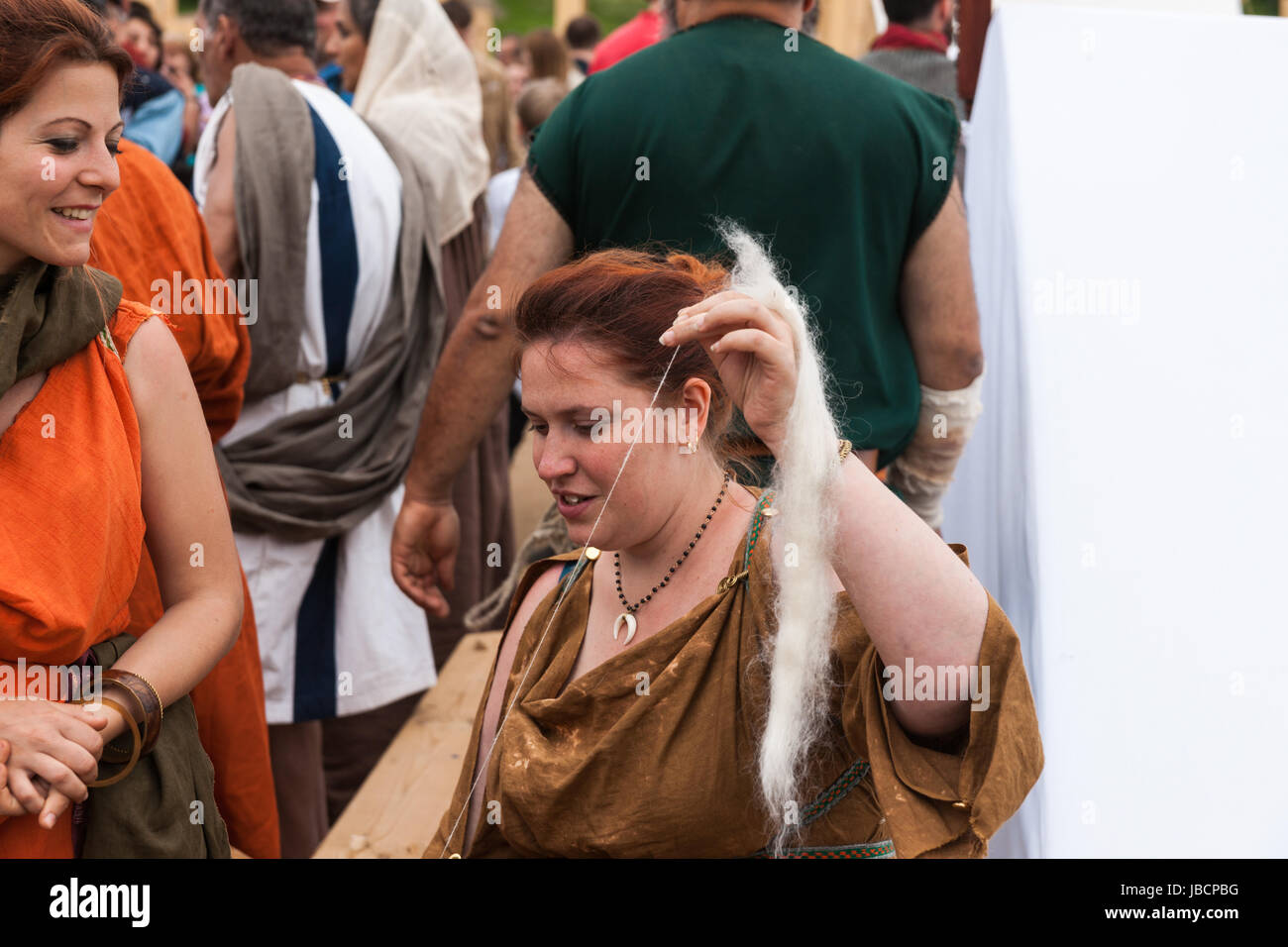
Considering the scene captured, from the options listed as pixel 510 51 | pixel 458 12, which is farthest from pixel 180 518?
pixel 510 51

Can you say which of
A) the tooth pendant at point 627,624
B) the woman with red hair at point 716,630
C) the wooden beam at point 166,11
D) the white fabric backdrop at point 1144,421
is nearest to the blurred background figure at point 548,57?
the white fabric backdrop at point 1144,421

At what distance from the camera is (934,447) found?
237 cm

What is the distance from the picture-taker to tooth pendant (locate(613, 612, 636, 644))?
1.68 m

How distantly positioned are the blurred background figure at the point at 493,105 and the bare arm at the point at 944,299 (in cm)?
320

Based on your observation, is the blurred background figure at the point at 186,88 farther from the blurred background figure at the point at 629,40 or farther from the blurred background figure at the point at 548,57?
the blurred background figure at the point at 629,40

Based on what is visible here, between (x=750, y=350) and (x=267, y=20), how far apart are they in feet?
7.57

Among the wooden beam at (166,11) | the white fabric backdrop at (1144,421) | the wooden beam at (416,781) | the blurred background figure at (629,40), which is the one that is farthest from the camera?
the wooden beam at (166,11)

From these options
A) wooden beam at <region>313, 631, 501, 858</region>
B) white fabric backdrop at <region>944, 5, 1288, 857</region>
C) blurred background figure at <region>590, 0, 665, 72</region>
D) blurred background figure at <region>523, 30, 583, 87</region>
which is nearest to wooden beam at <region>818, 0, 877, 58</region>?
blurred background figure at <region>590, 0, 665, 72</region>

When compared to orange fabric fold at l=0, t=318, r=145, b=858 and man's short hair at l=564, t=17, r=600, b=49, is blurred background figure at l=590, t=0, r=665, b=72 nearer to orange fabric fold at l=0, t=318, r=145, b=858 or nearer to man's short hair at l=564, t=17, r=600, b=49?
man's short hair at l=564, t=17, r=600, b=49

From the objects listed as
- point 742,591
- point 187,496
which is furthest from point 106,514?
point 742,591

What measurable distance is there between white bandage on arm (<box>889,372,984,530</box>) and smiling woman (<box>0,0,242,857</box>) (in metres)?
1.27

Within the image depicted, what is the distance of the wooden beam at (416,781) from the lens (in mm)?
2605

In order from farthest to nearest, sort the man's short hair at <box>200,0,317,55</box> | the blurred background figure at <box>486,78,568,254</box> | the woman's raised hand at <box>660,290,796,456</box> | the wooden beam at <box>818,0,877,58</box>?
the wooden beam at <box>818,0,877,58</box>
the blurred background figure at <box>486,78,568,254</box>
the man's short hair at <box>200,0,317,55</box>
the woman's raised hand at <box>660,290,796,456</box>

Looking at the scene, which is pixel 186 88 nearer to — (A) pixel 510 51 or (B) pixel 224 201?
(A) pixel 510 51
